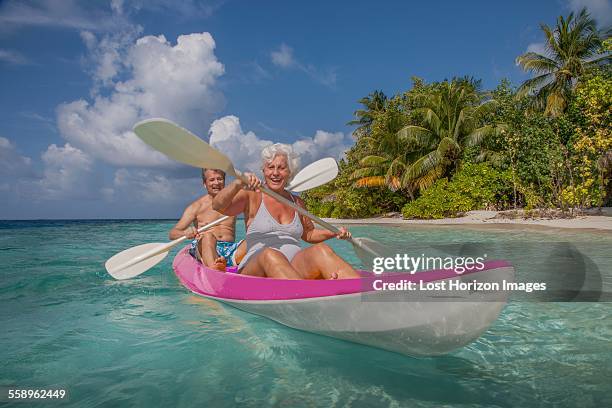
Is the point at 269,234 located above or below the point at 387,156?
below

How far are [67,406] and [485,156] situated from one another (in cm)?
1739

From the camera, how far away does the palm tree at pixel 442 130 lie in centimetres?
1691

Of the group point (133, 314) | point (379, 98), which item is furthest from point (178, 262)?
point (379, 98)

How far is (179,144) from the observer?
2.86 metres

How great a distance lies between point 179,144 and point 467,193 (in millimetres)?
15945

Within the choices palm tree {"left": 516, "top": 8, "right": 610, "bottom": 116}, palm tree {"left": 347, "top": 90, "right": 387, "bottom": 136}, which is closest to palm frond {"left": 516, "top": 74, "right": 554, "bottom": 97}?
palm tree {"left": 516, "top": 8, "right": 610, "bottom": 116}

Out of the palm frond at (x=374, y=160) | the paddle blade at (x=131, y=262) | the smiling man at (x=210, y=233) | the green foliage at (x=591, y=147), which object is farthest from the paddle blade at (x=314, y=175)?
the palm frond at (x=374, y=160)

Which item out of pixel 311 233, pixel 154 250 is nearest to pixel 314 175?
pixel 311 233

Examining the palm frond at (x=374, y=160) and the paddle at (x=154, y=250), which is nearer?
the paddle at (x=154, y=250)

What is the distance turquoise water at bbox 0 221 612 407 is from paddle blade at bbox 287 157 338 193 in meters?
1.24

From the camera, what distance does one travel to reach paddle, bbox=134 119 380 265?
2611mm

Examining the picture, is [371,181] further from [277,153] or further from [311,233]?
[277,153]

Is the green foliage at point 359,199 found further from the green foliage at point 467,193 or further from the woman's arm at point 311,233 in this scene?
the woman's arm at point 311,233

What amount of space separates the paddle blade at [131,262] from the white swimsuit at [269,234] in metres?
1.99
